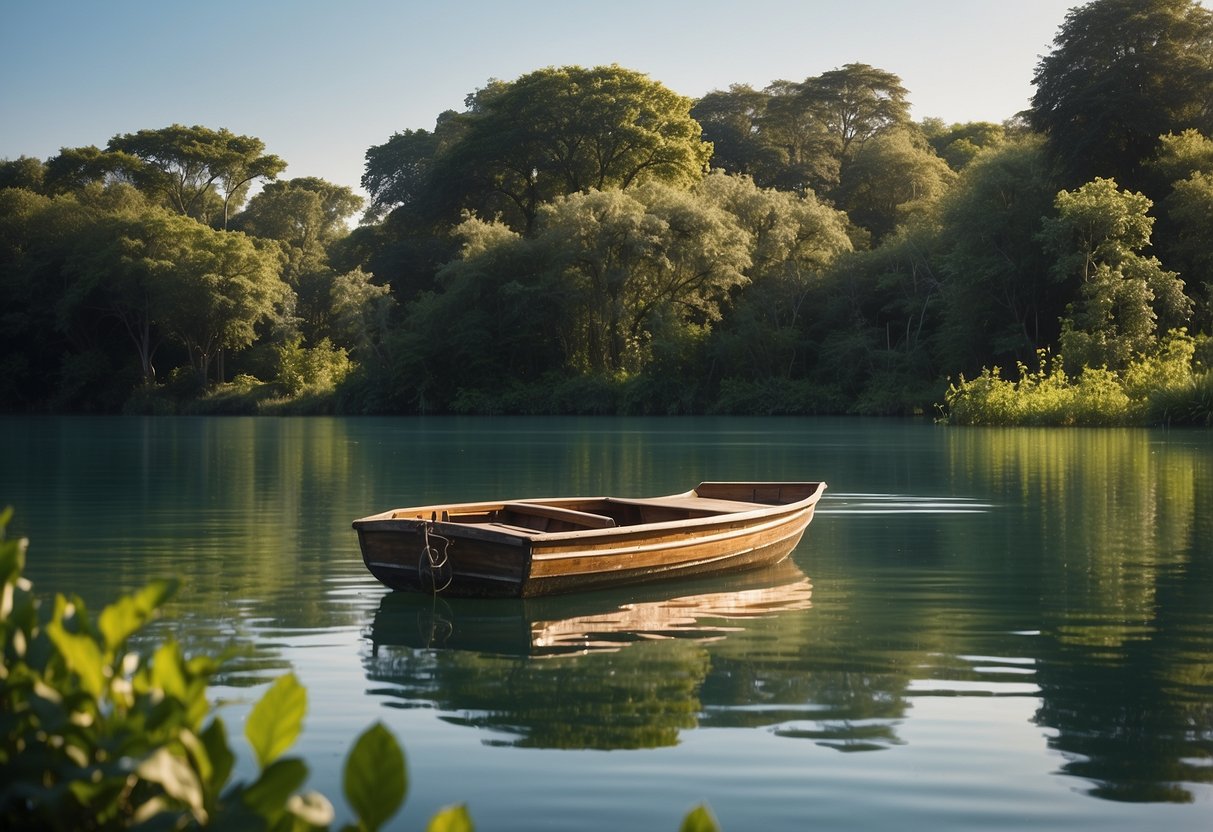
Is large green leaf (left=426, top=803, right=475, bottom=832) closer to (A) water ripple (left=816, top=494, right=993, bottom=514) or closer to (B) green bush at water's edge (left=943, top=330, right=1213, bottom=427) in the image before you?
(A) water ripple (left=816, top=494, right=993, bottom=514)

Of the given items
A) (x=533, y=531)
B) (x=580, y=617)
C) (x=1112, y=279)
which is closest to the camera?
(x=580, y=617)

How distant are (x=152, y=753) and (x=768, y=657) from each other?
6.46 meters

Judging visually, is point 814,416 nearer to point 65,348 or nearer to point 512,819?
point 65,348

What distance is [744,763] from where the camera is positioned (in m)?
5.54

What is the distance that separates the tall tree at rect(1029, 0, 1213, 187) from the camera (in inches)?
1613

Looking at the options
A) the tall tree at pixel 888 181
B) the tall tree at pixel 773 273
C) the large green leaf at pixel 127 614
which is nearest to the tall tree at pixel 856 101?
the tall tree at pixel 888 181

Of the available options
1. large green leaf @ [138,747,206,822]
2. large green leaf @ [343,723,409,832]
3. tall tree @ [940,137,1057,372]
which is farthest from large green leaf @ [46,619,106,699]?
tall tree @ [940,137,1057,372]

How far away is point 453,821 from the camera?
5.17 feet

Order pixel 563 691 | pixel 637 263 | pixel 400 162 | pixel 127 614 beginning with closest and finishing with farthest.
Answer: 1. pixel 127 614
2. pixel 563 691
3. pixel 637 263
4. pixel 400 162

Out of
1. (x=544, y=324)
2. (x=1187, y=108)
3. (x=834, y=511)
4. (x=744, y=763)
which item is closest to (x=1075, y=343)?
(x=1187, y=108)

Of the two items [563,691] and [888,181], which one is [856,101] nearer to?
[888,181]

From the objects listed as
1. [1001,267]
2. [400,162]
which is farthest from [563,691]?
[400,162]

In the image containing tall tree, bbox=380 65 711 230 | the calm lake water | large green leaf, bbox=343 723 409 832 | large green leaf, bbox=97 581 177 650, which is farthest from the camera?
tall tree, bbox=380 65 711 230

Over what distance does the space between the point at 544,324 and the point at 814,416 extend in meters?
11.1
